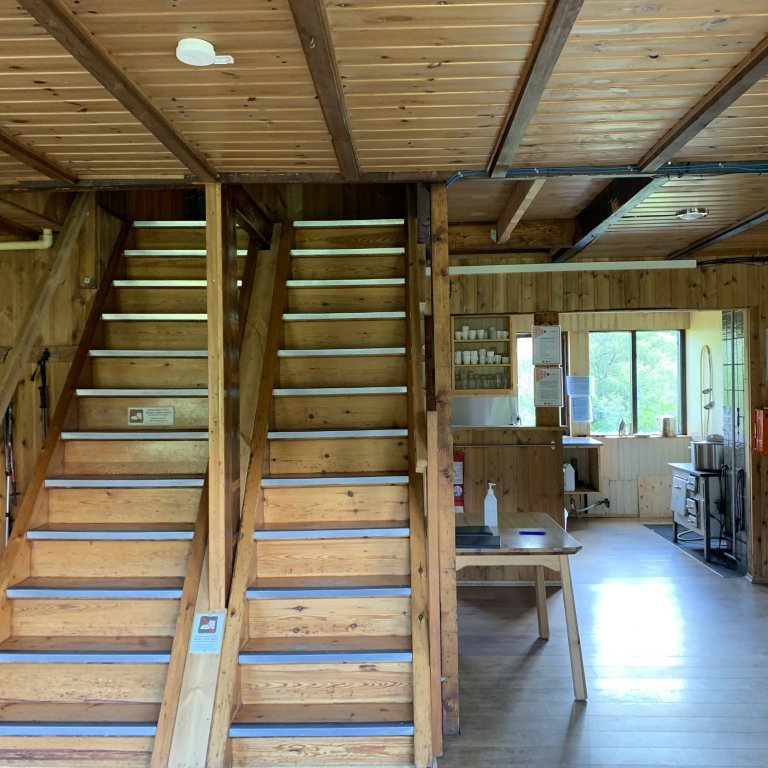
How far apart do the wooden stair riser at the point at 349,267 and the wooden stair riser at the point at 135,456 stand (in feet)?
4.68

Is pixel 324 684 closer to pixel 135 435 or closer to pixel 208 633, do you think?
pixel 208 633

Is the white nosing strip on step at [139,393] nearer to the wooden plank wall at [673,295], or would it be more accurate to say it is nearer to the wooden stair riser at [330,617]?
the wooden stair riser at [330,617]

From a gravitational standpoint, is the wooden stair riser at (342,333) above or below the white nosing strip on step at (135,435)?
above

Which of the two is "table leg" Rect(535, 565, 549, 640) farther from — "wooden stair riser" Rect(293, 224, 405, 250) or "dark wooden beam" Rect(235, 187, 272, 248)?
"dark wooden beam" Rect(235, 187, 272, 248)

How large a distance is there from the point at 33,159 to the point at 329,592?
235cm

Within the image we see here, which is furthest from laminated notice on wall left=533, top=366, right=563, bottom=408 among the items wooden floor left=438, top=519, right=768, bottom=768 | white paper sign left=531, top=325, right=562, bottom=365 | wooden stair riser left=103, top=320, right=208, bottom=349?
wooden stair riser left=103, top=320, right=208, bottom=349

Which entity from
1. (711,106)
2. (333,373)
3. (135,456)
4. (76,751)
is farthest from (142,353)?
(711,106)

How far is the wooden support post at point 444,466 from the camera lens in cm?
314

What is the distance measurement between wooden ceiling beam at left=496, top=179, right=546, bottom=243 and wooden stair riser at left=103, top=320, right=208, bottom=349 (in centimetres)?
213

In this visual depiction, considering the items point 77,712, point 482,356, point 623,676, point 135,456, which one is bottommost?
point 623,676

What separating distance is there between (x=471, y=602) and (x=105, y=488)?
2.94 meters

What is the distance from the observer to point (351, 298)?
14.2ft

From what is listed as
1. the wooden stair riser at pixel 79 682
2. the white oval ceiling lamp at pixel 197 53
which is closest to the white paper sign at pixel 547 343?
the wooden stair riser at pixel 79 682

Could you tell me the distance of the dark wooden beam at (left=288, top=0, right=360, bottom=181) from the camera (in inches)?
69.3
